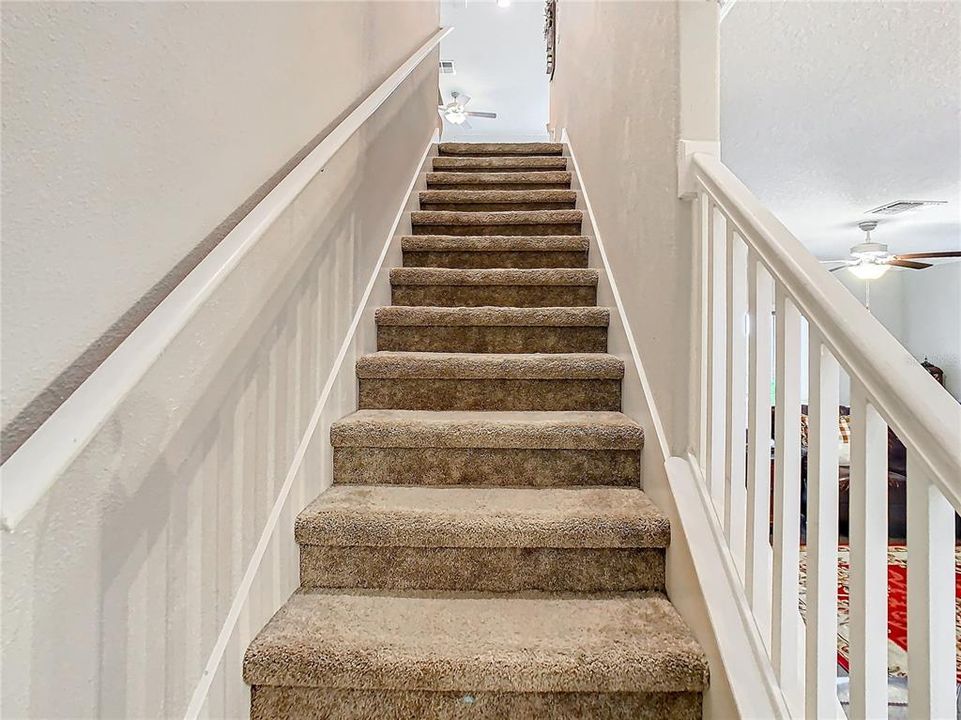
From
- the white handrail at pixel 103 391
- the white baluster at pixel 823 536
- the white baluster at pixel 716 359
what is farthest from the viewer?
the white baluster at pixel 716 359

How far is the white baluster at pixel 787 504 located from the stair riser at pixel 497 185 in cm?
231

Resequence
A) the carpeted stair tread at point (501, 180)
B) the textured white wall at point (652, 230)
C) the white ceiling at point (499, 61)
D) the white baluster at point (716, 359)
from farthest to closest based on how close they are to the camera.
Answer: the white ceiling at point (499, 61) < the carpeted stair tread at point (501, 180) < the textured white wall at point (652, 230) < the white baluster at point (716, 359)

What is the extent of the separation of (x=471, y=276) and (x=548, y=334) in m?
0.42

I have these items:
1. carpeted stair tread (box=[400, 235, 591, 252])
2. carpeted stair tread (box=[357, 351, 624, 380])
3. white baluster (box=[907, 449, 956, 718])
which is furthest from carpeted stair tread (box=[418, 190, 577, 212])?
white baluster (box=[907, 449, 956, 718])

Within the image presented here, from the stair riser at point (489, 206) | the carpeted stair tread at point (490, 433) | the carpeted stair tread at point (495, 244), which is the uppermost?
the stair riser at point (489, 206)

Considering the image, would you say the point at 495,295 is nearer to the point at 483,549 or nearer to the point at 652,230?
the point at 652,230

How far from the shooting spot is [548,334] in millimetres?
1976

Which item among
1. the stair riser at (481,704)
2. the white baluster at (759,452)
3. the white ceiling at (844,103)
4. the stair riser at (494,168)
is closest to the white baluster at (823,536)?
the white baluster at (759,452)

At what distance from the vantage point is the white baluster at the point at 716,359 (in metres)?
1.11

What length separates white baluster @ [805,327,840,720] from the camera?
771 millimetres

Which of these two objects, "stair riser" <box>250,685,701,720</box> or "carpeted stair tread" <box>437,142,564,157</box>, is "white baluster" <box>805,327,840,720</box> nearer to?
"stair riser" <box>250,685,701,720</box>

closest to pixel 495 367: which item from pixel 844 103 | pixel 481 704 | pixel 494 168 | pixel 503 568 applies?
Answer: pixel 503 568

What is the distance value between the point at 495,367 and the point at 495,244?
837 millimetres

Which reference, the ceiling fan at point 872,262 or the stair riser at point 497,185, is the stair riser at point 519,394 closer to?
the stair riser at point 497,185
